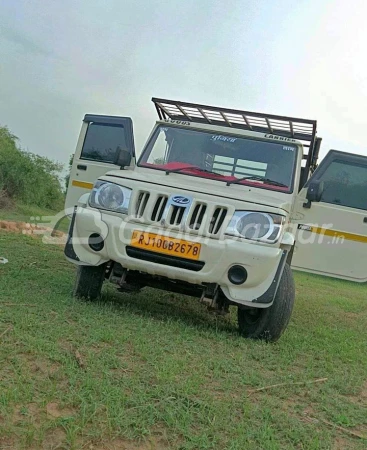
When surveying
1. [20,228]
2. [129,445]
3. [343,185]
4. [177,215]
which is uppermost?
[343,185]

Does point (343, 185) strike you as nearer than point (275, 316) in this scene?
→ No

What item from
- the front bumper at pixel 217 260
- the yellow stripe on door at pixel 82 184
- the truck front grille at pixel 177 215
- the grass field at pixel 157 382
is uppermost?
the yellow stripe on door at pixel 82 184

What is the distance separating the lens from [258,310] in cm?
445

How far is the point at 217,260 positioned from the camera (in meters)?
4.08

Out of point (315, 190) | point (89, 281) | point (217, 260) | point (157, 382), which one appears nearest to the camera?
point (157, 382)

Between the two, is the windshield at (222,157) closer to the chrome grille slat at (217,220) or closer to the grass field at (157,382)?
the chrome grille slat at (217,220)

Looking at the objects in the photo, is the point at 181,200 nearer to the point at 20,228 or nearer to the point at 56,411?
the point at 56,411

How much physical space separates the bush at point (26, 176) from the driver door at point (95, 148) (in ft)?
67.6

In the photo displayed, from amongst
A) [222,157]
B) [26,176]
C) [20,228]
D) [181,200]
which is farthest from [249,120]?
[26,176]

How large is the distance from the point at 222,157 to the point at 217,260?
1.65 metres

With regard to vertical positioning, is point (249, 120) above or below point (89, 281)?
above

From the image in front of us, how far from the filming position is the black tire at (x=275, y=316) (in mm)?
4285

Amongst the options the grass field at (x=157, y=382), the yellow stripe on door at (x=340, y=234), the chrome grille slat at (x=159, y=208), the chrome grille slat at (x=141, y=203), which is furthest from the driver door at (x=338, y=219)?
the chrome grille slat at (x=141, y=203)

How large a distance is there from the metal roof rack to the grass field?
7.63 feet
